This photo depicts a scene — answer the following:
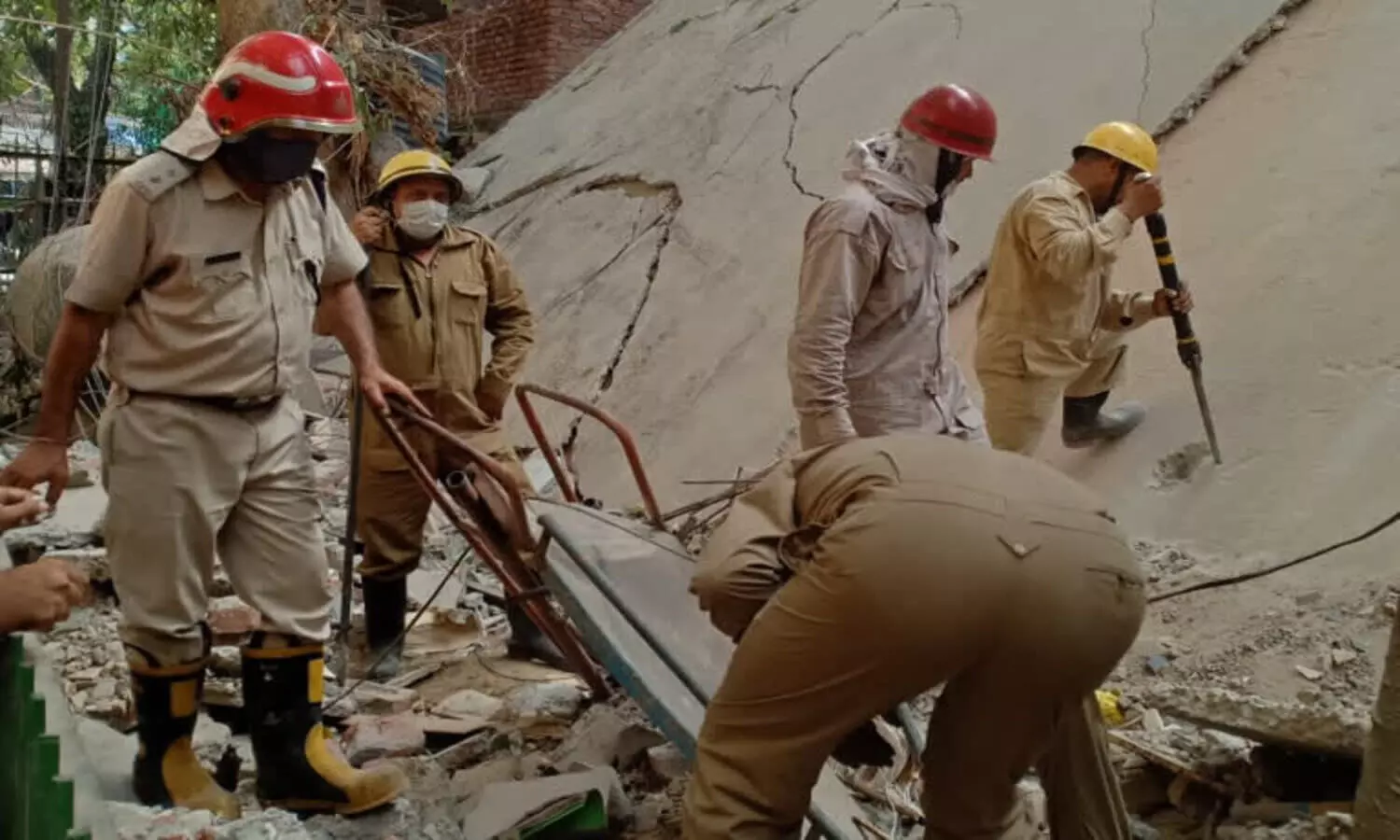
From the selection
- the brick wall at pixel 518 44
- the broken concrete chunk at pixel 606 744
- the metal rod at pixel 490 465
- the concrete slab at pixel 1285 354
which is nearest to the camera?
the metal rod at pixel 490 465

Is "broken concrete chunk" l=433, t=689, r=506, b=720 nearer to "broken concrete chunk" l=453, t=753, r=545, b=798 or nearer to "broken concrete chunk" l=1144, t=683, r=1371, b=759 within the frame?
"broken concrete chunk" l=453, t=753, r=545, b=798

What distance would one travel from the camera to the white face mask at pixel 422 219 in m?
4.02

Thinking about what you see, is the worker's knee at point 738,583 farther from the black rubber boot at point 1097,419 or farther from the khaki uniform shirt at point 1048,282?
the black rubber boot at point 1097,419

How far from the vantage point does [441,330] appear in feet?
13.4

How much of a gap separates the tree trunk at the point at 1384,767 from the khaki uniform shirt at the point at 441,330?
9.32 ft

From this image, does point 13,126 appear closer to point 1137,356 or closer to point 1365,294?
point 1137,356

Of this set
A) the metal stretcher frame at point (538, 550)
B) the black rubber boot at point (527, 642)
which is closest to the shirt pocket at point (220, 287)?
the metal stretcher frame at point (538, 550)

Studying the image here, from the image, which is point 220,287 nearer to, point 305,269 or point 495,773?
point 305,269

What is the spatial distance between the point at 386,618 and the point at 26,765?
256 centimetres

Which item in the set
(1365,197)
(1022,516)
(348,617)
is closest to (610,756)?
(348,617)

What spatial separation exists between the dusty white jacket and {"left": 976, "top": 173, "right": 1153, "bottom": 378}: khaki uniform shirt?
800 millimetres

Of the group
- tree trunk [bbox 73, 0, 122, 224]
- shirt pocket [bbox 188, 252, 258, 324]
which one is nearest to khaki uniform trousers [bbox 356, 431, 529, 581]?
shirt pocket [bbox 188, 252, 258, 324]

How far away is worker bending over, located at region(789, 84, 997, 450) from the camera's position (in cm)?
313

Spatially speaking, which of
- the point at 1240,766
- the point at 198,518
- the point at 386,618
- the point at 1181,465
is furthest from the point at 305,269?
the point at 1181,465
